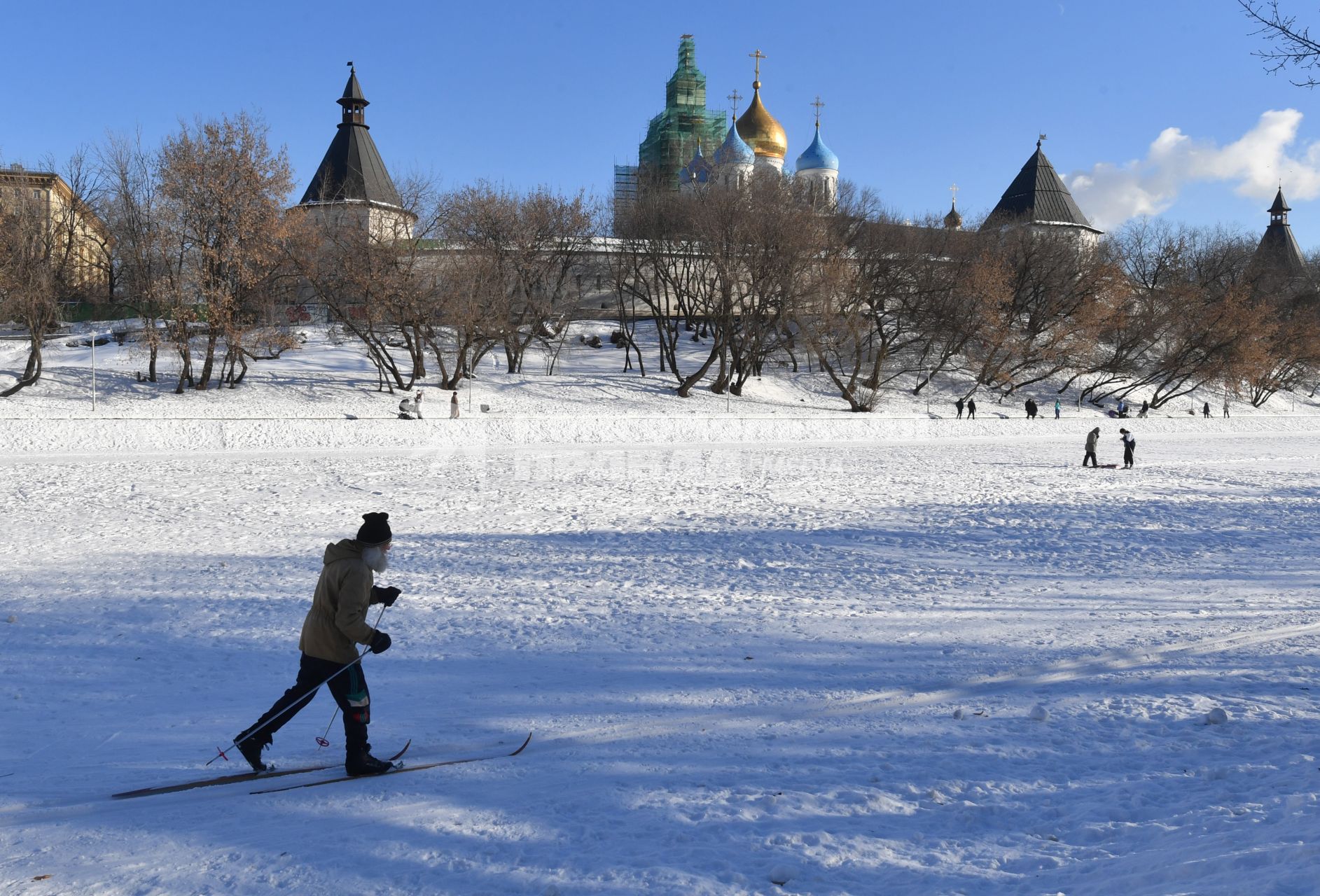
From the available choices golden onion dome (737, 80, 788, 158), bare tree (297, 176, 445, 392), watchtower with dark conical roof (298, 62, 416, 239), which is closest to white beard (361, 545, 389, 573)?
bare tree (297, 176, 445, 392)

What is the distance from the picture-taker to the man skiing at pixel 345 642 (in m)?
5.21

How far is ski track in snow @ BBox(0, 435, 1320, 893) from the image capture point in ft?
14.1

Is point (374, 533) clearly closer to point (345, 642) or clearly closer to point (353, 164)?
point (345, 642)

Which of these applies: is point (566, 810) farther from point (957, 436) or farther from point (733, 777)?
point (957, 436)

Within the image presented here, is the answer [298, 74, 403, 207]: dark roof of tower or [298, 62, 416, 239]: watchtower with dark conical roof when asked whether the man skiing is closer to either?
[298, 62, 416, 239]: watchtower with dark conical roof

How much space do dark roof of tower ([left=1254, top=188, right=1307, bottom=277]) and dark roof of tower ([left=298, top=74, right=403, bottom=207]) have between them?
201 ft

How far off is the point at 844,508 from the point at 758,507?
147cm

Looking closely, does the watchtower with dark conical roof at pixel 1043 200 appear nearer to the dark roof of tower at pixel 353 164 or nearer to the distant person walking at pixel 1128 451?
the dark roof of tower at pixel 353 164

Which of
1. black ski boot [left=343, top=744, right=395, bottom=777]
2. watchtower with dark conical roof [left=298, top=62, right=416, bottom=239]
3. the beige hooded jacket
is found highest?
watchtower with dark conical roof [left=298, top=62, right=416, bottom=239]

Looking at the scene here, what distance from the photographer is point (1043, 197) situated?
73.8 m

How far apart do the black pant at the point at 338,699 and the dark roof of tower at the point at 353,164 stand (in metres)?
48.4

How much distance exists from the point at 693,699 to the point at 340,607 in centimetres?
268

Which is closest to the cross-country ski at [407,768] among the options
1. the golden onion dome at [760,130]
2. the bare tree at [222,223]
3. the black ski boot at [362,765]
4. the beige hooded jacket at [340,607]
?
the black ski boot at [362,765]

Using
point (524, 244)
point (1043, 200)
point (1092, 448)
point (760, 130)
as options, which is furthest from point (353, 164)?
point (1043, 200)
